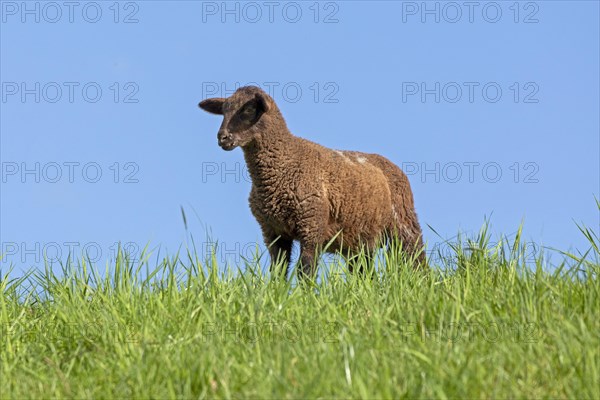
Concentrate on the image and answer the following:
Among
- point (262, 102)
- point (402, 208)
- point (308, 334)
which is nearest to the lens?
point (308, 334)

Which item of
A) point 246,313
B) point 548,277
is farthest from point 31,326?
point 548,277

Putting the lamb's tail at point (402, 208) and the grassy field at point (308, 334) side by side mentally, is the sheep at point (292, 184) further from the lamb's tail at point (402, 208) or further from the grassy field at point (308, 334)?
the grassy field at point (308, 334)

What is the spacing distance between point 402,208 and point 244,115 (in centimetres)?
263

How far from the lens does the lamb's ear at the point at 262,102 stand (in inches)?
333

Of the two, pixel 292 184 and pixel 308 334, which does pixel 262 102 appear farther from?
pixel 308 334

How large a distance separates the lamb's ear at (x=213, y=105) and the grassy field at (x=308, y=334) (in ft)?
8.60

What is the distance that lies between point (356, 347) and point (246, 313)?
1219 millimetres

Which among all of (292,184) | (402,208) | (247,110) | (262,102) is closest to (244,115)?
(247,110)

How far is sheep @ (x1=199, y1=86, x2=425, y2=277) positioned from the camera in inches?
335

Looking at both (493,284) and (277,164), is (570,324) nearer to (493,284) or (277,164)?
(493,284)

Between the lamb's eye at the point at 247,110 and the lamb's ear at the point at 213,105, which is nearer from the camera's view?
the lamb's eye at the point at 247,110

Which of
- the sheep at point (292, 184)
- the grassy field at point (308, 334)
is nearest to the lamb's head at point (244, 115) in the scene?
the sheep at point (292, 184)

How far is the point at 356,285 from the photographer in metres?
6.73

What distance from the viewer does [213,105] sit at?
900cm
